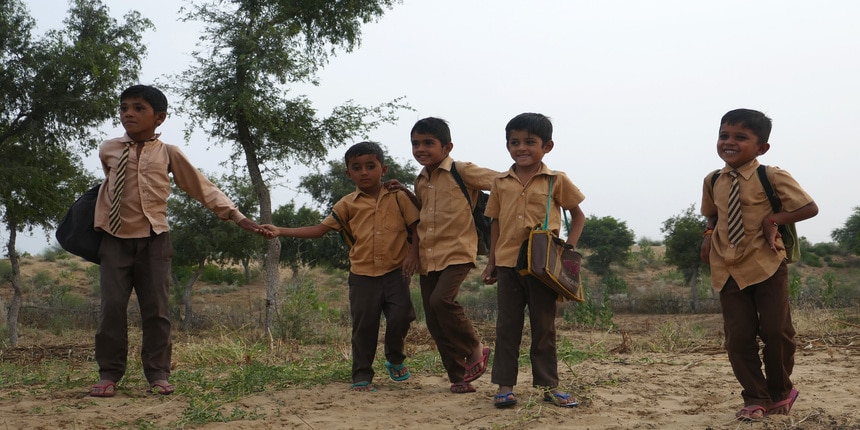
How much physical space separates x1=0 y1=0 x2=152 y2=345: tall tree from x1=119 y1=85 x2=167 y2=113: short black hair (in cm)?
882

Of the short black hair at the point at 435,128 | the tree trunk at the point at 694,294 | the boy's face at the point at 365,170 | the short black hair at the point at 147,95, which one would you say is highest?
the short black hair at the point at 147,95

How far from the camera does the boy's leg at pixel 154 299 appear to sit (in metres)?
5.00

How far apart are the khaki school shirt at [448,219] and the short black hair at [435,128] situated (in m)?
0.15

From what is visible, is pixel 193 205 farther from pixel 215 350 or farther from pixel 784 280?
pixel 784 280

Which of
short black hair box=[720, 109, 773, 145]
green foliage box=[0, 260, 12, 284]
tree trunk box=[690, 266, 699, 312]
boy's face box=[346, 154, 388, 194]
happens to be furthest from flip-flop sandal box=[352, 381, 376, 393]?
green foliage box=[0, 260, 12, 284]

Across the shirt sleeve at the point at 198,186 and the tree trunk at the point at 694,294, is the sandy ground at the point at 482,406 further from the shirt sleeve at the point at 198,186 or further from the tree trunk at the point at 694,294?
the tree trunk at the point at 694,294

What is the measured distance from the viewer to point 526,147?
4.71m

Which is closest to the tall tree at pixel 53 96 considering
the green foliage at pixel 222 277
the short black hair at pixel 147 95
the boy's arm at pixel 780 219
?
the short black hair at pixel 147 95

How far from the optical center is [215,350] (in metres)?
7.45

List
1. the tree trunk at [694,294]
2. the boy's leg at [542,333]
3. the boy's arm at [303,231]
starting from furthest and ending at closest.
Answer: the tree trunk at [694,294], the boy's arm at [303,231], the boy's leg at [542,333]

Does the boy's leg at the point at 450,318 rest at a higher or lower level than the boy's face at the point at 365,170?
lower

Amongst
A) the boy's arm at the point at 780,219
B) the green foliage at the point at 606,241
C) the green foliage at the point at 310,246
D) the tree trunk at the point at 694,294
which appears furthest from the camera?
the green foliage at the point at 606,241

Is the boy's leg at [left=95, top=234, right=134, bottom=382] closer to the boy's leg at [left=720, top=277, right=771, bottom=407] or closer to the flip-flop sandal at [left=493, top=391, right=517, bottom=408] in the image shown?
the flip-flop sandal at [left=493, top=391, right=517, bottom=408]

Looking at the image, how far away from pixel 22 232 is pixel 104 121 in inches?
134
